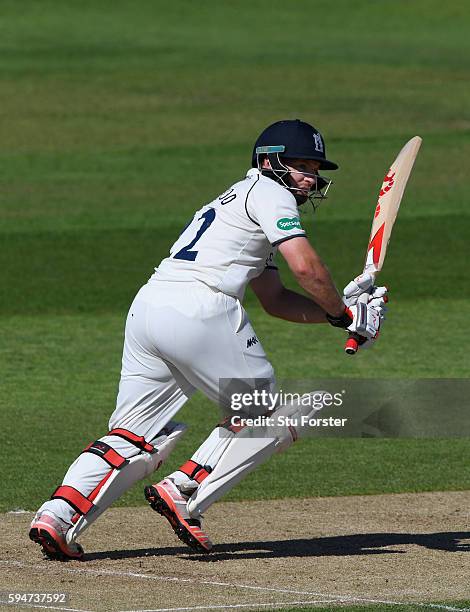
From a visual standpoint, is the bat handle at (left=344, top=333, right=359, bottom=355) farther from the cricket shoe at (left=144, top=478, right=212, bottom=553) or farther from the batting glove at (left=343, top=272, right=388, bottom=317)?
the cricket shoe at (left=144, top=478, right=212, bottom=553)

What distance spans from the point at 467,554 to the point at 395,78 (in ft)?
85.9

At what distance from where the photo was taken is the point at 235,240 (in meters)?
7.11

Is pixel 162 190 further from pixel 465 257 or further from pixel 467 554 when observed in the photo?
pixel 467 554

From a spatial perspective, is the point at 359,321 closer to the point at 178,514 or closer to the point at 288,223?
the point at 288,223

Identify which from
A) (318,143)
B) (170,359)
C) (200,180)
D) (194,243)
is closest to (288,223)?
(194,243)

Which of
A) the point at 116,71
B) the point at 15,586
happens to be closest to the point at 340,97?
the point at 116,71

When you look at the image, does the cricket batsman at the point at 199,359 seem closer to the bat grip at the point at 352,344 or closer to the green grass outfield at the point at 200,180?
the bat grip at the point at 352,344

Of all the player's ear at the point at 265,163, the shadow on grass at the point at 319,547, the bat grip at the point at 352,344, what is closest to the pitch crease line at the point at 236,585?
the shadow on grass at the point at 319,547

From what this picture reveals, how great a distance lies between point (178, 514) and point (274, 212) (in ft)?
4.85

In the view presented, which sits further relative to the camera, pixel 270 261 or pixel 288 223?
pixel 270 261

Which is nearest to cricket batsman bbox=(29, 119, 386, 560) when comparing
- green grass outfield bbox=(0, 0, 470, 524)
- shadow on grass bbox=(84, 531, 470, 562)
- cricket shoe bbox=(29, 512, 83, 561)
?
cricket shoe bbox=(29, 512, 83, 561)

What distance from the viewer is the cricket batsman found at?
6.97 metres

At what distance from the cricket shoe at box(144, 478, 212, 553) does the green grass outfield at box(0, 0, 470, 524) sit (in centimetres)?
134

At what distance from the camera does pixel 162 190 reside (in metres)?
22.3
